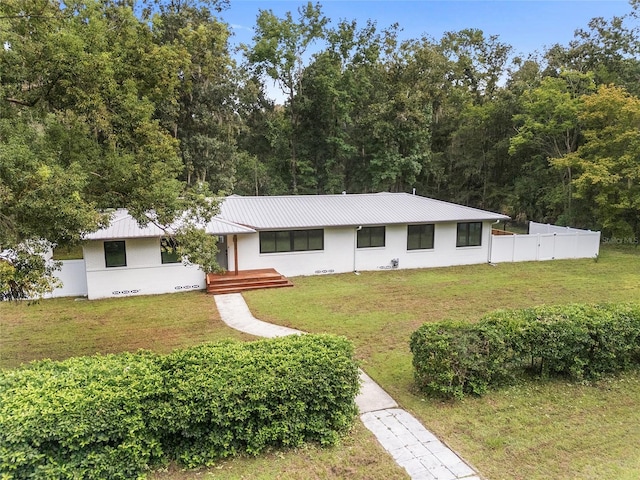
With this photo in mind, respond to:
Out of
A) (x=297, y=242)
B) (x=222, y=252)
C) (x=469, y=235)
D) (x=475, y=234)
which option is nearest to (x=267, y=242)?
(x=297, y=242)

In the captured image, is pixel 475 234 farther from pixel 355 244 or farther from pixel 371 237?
pixel 355 244

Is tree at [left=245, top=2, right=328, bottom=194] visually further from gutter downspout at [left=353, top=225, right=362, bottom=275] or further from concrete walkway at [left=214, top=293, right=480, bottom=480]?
concrete walkway at [left=214, top=293, right=480, bottom=480]

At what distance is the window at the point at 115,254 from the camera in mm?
Result: 13914

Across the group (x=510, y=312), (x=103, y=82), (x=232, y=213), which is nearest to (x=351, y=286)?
(x=232, y=213)

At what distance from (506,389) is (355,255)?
34.8 feet

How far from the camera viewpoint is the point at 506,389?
7.14 metres

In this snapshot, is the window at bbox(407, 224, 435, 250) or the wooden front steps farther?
the window at bbox(407, 224, 435, 250)

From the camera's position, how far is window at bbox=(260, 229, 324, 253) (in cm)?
1634

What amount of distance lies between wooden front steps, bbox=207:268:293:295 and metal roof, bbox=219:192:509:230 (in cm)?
180

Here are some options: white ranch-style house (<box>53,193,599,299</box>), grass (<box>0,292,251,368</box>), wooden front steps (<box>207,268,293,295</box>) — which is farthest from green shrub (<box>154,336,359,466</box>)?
wooden front steps (<box>207,268,293,295</box>)

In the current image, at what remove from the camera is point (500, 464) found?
525cm

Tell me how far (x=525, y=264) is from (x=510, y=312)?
40.9 ft

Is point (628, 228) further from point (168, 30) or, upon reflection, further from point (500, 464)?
point (168, 30)

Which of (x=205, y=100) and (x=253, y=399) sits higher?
(x=205, y=100)
